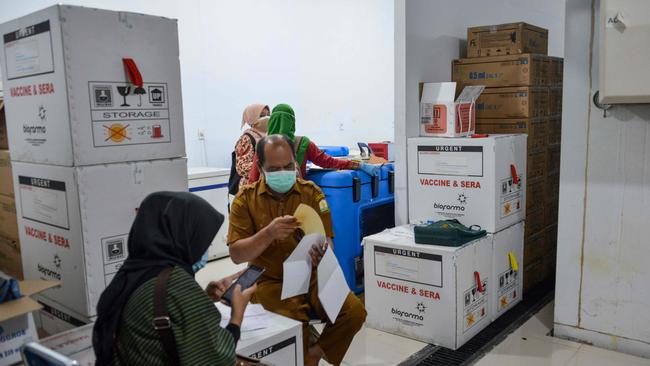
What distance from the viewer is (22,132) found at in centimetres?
192

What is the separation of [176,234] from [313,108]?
492cm

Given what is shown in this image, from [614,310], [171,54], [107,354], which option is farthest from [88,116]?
[614,310]

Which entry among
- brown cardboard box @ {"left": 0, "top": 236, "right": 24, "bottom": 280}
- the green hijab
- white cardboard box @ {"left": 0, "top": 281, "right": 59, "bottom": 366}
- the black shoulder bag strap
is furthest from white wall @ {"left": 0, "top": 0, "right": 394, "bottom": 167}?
the black shoulder bag strap

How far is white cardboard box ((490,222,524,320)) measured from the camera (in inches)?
119

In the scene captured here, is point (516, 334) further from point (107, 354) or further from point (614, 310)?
point (107, 354)

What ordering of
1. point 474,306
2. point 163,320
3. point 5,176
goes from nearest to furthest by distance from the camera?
1. point 163,320
2. point 5,176
3. point 474,306

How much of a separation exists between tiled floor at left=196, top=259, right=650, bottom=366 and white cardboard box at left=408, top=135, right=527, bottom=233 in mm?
610

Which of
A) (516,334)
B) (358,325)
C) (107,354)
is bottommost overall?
(516,334)

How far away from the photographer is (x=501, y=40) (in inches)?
134

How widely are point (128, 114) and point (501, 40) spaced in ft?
8.28

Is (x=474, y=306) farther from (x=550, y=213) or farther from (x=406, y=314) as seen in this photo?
(x=550, y=213)

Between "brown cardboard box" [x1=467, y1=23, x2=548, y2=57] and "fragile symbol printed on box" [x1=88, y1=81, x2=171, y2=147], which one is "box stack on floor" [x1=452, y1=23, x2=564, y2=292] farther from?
"fragile symbol printed on box" [x1=88, y1=81, x2=171, y2=147]

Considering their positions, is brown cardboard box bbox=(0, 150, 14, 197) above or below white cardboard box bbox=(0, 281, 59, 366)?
above

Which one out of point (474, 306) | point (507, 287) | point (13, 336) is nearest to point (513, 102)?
point (507, 287)
